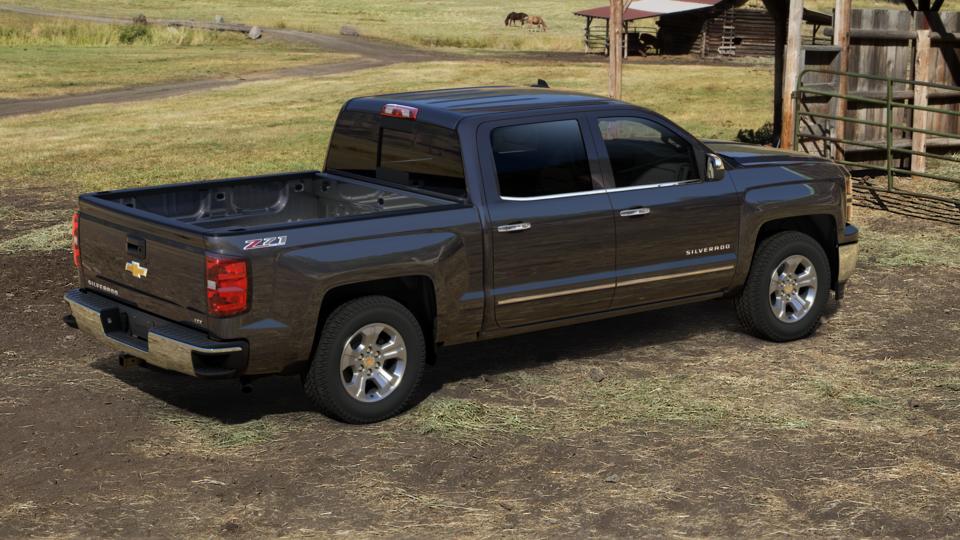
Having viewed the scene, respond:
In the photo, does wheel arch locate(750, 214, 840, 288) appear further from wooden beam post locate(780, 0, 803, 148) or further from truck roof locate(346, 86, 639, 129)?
wooden beam post locate(780, 0, 803, 148)

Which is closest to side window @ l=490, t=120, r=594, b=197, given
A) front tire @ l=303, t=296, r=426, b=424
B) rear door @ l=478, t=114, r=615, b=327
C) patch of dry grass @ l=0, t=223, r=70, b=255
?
rear door @ l=478, t=114, r=615, b=327

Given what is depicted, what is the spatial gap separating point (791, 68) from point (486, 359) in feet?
26.6

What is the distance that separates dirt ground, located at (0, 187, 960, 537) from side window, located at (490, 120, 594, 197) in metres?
1.25

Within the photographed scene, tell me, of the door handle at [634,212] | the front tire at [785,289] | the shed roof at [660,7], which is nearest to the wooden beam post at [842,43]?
the front tire at [785,289]

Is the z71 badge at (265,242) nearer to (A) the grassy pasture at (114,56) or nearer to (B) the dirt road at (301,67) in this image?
(B) the dirt road at (301,67)

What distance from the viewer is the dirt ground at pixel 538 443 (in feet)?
20.5

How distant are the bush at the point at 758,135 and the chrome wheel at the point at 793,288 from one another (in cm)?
1044

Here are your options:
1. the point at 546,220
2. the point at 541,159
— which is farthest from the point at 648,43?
the point at 546,220

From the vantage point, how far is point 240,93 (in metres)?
33.1

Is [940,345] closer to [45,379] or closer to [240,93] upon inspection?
[45,379]

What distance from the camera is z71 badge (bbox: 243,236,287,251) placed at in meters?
6.86

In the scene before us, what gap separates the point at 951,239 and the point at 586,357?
225 inches

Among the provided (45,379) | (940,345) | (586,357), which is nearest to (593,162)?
(586,357)

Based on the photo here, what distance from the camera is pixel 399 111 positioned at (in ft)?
27.4
